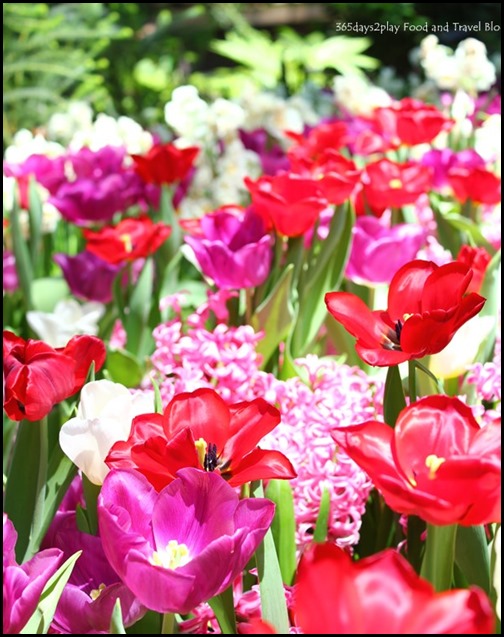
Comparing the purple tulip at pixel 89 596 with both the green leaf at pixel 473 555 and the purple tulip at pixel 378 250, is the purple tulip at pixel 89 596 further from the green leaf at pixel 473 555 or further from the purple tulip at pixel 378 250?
the purple tulip at pixel 378 250

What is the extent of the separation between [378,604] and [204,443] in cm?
26

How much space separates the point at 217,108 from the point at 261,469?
4.96 feet

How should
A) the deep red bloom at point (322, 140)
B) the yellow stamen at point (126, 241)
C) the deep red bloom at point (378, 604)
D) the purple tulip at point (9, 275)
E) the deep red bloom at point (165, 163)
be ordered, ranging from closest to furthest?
1. the deep red bloom at point (378, 604)
2. the yellow stamen at point (126, 241)
3. the deep red bloom at point (165, 163)
4. the deep red bloom at point (322, 140)
5. the purple tulip at point (9, 275)

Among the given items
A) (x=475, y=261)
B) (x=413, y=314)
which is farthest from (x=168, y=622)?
(x=475, y=261)

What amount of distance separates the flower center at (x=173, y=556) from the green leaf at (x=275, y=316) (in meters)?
0.57

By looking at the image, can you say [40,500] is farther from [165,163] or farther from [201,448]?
[165,163]

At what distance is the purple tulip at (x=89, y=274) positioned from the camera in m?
1.47

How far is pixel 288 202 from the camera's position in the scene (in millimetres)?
1113

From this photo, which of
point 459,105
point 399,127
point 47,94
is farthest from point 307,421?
point 47,94

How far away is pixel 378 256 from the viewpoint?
1.25 meters

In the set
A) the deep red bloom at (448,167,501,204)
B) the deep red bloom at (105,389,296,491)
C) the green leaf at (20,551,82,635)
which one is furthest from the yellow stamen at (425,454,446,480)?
the deep red bloom at (448,167,501,204)

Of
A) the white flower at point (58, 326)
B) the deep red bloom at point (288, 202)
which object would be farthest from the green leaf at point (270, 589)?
the white flower at point (58, 326)

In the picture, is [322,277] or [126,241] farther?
[126,241]

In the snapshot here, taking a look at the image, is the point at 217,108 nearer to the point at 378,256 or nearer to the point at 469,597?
the point at 378,256
